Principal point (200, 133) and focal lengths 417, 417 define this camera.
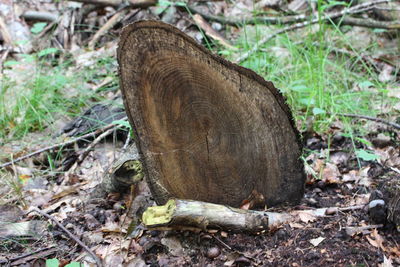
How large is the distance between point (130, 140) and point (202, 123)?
1140 millimetres

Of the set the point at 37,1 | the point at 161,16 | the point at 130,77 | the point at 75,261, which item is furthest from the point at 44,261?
the point at 37,1

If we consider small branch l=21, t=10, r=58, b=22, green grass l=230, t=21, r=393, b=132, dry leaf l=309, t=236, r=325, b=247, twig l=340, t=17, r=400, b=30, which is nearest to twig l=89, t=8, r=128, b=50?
small branch l=21, t=10, r=58, b=22

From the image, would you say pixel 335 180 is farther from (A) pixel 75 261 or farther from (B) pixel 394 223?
(A) pixel 75 261

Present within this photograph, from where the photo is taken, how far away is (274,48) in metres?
4.04

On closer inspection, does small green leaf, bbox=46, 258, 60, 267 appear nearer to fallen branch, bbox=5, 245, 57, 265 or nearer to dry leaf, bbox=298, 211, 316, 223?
fallen branch, bbox=5, 245, 57, 265

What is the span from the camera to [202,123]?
2145mm

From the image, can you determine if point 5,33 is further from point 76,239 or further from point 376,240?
point 376,240

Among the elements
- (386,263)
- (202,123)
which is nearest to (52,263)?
(202,123)

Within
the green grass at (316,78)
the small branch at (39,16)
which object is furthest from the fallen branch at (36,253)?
the small branch at (39,16)

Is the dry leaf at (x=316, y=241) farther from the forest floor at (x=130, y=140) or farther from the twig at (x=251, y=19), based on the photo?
the twig at (x=251, y=19)

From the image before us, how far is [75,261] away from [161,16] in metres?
3.58

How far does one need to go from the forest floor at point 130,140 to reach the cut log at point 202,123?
22 cm

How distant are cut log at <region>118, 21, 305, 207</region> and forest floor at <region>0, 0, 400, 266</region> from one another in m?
0.22

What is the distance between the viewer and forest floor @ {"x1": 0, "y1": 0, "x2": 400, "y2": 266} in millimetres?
2107
